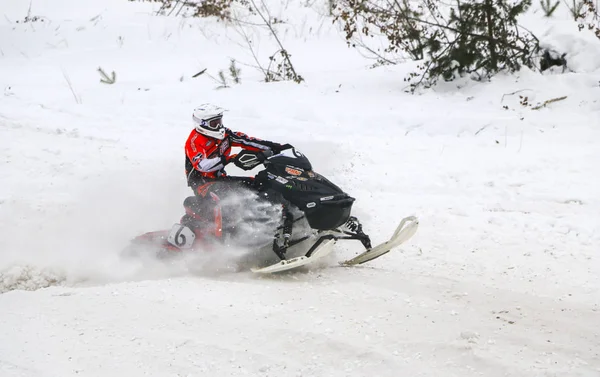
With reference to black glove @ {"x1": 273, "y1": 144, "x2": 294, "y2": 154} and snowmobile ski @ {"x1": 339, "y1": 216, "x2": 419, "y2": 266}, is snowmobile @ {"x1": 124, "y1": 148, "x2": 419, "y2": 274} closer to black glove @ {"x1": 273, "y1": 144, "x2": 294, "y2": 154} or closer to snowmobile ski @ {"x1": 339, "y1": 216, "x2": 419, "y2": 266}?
snowmobile ski @ {"x1": 339, "y1": 216, "x2": 419, "y2": 266}

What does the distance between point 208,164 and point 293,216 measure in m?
1.02

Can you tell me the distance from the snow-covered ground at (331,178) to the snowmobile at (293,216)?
245mm

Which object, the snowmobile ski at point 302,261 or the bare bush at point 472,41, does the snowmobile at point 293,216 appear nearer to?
the snowmobile ski at point 302,261

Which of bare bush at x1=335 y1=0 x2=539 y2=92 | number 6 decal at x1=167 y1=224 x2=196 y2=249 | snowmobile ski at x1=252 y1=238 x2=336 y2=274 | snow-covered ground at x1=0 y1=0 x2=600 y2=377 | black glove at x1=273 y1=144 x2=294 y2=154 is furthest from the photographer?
bare bush at x1=335 y1=0 x2=539 y2=92

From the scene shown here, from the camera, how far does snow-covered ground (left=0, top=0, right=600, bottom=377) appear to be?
4301mm

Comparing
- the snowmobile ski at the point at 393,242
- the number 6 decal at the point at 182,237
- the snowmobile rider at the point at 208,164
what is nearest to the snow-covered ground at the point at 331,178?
the snowmobile ski at the point at 393,242

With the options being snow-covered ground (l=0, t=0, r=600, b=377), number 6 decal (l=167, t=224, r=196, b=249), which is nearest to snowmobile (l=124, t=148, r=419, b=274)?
number 6 decal (l=167, t=224, r=196, b=249)

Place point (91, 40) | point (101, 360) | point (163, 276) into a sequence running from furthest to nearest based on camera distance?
point (91, 40)
point (163, 276)
point (101, 360)

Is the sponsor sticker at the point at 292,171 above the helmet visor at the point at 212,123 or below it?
below

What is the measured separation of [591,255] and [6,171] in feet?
24.2

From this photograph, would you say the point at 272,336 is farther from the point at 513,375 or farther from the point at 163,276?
the point at 163,276

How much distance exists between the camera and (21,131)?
32.4ft

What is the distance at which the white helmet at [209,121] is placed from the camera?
656 centimetres

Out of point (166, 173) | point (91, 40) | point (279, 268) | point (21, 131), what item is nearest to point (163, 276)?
point (279, 268)
